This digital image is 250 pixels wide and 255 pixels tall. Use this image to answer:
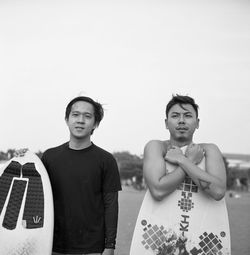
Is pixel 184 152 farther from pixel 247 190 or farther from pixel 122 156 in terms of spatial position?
pixel 247 190

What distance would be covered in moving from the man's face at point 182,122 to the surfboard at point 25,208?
945 millimetres

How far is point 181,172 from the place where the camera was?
2.45 meters

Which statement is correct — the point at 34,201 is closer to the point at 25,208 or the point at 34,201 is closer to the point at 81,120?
the point at 25,208

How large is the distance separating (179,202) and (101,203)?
1.88 ft

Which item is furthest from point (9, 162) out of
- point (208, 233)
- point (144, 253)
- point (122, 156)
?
point (122, 156)

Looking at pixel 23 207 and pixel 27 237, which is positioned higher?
pixel 23 207

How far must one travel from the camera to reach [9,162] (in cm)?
300

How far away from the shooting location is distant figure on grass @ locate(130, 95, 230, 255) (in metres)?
2.49

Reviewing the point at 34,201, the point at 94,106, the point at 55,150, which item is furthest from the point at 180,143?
the point at 34,201

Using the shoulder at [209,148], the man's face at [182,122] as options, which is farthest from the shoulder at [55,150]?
the shoulder at [209,148]

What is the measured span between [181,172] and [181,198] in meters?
0.36

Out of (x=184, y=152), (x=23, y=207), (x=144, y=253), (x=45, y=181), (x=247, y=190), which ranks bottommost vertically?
(x=247, y=190)

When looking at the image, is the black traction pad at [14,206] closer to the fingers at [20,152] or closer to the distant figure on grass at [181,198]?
the fingers at [20,152]

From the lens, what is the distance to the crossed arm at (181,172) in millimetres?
2434
